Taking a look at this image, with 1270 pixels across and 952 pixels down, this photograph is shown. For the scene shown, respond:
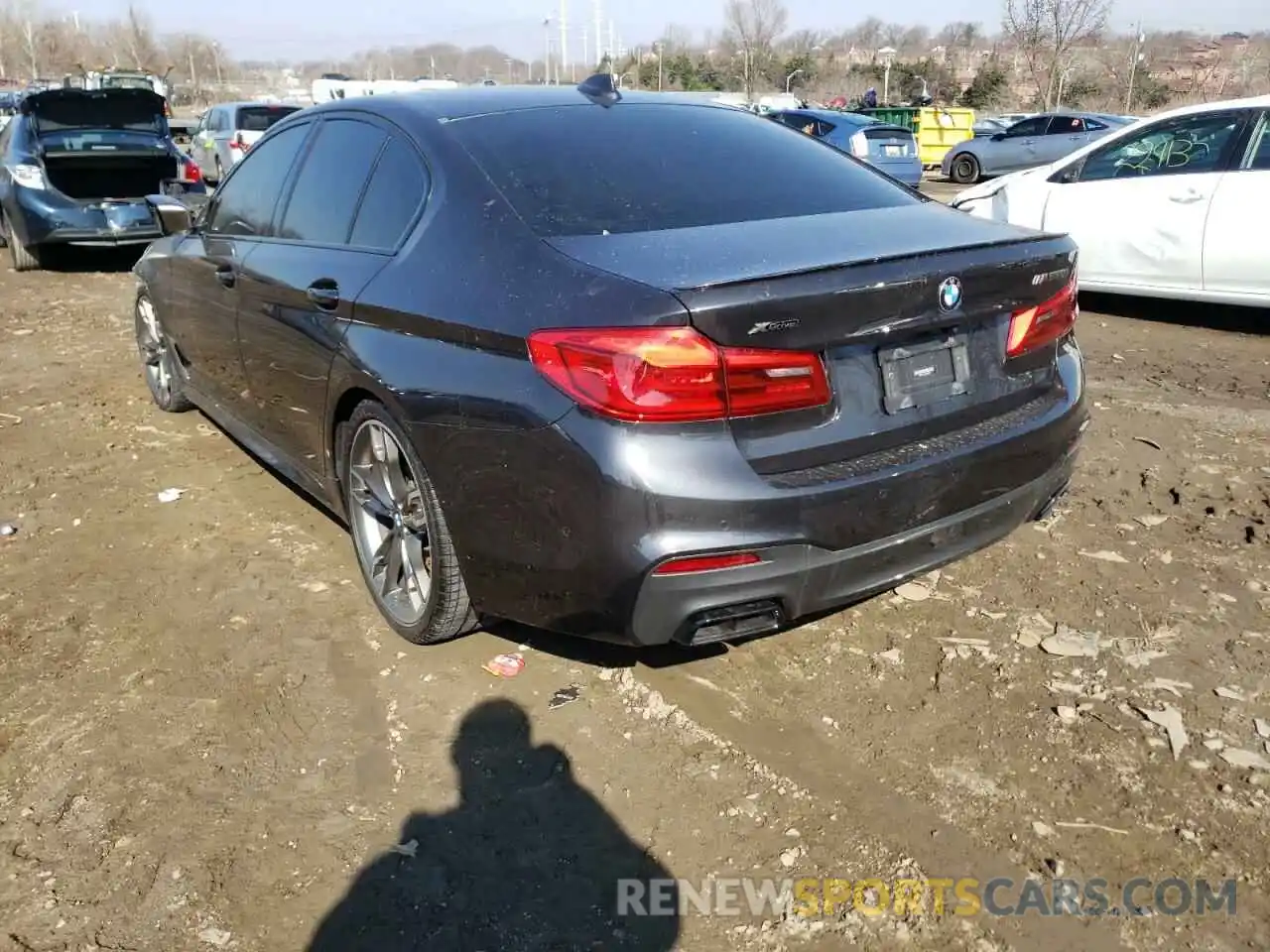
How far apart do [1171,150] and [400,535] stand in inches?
250

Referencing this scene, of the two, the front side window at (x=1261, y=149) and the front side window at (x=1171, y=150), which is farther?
the front side window at (x=1171, y=150)

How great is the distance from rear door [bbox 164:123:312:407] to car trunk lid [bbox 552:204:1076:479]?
1.97 m

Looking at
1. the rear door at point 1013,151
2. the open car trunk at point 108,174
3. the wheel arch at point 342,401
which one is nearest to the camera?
the wheel arch at point 342,401

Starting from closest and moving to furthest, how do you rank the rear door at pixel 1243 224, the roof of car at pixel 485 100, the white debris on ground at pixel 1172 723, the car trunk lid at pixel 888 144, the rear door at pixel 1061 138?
the white debris on ground at pixel 1172 723 < the roof of car at pixel 485 100 < the rear door at pixel 1243 224 < the car trunk lid at pixel 888 144 < the rear door at pixel 1061 138

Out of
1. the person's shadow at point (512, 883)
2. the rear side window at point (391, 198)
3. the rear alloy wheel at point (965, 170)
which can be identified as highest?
the rear side window at point (391, 198)

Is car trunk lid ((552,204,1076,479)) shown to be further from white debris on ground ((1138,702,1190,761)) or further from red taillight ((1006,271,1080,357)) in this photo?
white debris on ground ((1138,702,1190,761))

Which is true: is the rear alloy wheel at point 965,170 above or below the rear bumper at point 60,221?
below

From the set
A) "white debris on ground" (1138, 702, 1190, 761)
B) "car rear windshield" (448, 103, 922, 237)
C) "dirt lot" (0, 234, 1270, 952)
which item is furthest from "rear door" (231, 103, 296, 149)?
"white debris on ground" (1138, 702, 1190, 761)

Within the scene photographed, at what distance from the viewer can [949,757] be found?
269 cm

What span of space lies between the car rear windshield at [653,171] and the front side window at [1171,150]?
450cm

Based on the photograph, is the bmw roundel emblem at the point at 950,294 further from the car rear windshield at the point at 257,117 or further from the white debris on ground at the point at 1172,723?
the car rear windshield at the point at 257,117

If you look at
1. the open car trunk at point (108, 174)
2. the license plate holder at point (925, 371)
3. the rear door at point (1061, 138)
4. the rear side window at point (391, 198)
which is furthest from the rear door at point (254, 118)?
the license plate holder at point (925, 371)

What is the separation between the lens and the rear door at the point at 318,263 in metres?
3.17

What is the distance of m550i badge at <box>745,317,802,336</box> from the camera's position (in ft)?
7.54
